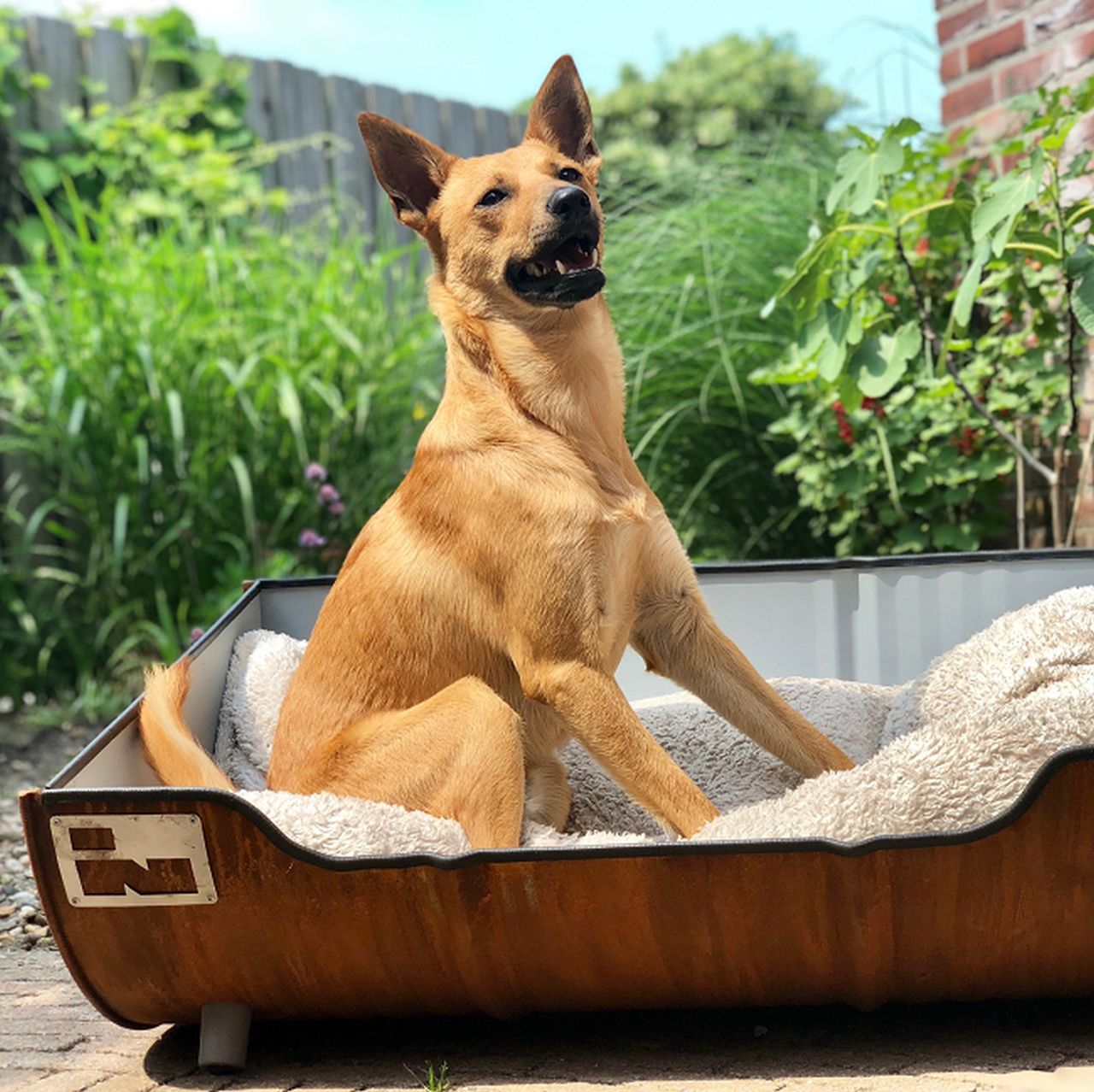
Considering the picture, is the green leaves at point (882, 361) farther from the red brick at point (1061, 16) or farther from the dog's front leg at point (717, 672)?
the red brick at point (1061, 16)

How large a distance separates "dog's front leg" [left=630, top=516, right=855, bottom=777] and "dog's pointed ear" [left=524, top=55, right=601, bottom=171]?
72 centimetres

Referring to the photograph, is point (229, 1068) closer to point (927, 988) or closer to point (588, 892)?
point (588, 892)

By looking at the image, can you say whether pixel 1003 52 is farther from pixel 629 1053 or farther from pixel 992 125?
pixel 629 1053

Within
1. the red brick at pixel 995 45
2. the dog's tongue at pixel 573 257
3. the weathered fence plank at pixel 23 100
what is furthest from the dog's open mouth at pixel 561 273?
the weathered fence plank at pixel 23 100

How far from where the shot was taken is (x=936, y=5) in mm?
4805

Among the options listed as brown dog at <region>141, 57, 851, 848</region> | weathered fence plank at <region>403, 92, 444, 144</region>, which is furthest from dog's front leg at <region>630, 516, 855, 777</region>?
weathered fence plank at <region>403, 92, 444, 144</region>

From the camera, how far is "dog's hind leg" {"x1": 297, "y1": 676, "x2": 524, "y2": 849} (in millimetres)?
2182

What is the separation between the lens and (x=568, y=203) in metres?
2.26

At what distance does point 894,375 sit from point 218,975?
2.23 m

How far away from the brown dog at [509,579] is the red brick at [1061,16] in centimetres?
225

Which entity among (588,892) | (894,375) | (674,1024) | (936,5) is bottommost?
(674,1024)

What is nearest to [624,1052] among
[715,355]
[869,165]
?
[869,165]

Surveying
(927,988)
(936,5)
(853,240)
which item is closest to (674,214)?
(936,5)

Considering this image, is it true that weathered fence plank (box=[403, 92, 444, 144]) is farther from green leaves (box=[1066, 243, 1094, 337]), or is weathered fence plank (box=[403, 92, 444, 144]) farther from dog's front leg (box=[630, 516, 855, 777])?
dog's front leg (box=[630, 516, 855, 777])
